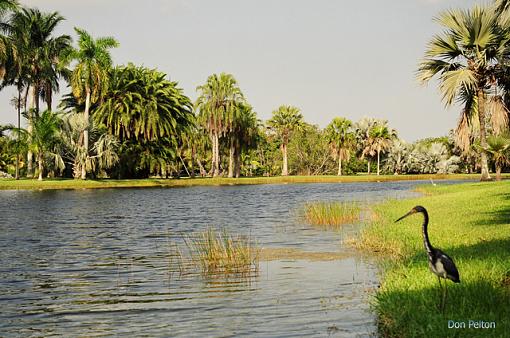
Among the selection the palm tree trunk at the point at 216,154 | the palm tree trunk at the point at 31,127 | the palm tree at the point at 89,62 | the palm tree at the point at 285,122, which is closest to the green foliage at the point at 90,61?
the palm tree at the point at 89,62

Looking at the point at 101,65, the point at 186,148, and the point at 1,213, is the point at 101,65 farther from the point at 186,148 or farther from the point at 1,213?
the point at 1,213

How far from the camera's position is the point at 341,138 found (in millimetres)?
111000

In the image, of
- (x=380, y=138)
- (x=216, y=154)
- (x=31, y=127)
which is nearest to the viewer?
(x=31, y=127)

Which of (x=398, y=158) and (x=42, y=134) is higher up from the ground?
(x=398, y=158)

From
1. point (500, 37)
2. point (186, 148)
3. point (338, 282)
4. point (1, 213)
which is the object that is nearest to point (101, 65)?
point (186, 148)

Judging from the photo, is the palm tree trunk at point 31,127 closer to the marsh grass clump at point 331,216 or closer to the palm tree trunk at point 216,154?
the palm tree trunk at point 216,154

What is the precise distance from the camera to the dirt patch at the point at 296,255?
17.9 meters

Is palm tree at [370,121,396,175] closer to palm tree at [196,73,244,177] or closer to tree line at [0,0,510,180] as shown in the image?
tree line at [0,0,510,180]

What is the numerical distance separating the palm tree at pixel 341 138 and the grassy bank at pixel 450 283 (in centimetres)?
8943

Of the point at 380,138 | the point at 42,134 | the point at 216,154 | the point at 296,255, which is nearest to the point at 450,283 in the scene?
the point at 296,255

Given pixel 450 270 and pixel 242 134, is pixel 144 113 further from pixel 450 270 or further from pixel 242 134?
pixel 450 270

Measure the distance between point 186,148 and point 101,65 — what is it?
3189cm

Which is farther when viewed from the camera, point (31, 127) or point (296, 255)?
point (31, 127)

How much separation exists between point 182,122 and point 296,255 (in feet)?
256
